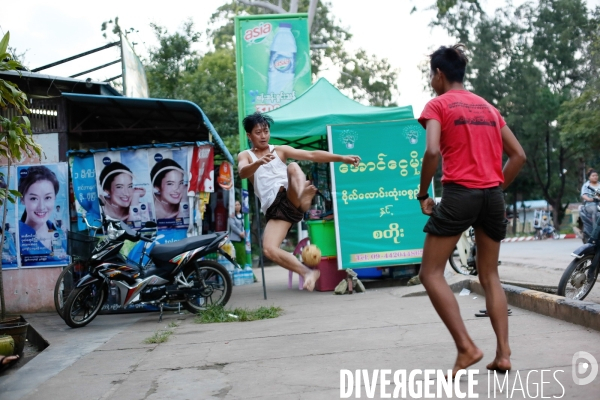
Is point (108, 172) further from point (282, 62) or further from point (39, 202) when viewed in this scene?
point (282, 62)

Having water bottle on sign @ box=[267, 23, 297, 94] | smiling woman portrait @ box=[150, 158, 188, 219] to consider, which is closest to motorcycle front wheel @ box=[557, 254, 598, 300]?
smiling woman portrait @ box=[150, 158, 188, 219]

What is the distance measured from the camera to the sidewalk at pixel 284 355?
416 centimetres

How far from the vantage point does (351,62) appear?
38.4m

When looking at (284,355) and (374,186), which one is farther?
(374,186)

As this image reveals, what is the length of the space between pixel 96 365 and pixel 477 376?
3131 millimetres

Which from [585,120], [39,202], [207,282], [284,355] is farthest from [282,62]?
[585,120]

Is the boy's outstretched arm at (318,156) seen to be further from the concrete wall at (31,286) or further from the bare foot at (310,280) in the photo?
the concrete wall at (31,286)

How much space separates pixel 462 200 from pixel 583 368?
1209 mm

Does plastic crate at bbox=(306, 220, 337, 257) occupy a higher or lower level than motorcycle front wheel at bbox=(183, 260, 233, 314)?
higher

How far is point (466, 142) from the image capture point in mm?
Result: 4066

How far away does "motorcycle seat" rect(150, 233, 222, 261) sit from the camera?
27.9 ft

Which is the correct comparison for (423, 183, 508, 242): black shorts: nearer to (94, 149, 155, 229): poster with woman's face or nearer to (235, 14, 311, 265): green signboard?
(94, 149, 155, 229): poster with woman's face

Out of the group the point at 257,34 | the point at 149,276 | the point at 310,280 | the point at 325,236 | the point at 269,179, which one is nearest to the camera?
the point at 310,280

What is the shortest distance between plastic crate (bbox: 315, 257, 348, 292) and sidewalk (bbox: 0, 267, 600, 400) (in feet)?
9.34
